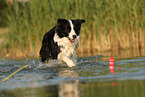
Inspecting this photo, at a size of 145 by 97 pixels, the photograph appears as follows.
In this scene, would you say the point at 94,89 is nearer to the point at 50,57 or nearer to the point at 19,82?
the point at 19,82

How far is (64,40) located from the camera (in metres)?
8.12

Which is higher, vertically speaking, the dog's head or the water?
the dog's head

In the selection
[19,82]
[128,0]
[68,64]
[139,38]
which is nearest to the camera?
[19,82]

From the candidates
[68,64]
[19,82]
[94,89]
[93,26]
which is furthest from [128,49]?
[94,89]

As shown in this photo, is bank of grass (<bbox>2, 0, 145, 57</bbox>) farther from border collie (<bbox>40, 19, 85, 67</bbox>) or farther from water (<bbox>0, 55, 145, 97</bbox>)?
water (<bbox>0, 55, 145, 97</bbox>)

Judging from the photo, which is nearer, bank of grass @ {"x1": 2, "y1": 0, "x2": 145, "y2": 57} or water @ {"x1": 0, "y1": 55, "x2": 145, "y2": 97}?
water @ {"x1": 0, "y1": 55, "x2": 145, "y2": 97}

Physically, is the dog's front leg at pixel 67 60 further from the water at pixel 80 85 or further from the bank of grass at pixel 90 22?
the bank of grass at pixel 90 22

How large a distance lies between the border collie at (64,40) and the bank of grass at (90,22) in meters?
3.29

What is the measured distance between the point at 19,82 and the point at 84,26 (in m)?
6.61

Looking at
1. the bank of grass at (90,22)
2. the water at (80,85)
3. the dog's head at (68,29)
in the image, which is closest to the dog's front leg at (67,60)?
the dog's head at (68,29)

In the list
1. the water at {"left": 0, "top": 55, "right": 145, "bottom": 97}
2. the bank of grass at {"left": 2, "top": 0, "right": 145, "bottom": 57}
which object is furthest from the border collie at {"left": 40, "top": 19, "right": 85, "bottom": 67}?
the bank of grass at {"left": 2, "top": 0, "right": 145, "bottom": 57}

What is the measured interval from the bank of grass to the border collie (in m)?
3.29

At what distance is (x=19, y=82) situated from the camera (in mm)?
5895

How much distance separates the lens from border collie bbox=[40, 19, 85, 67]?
7.90 meters
